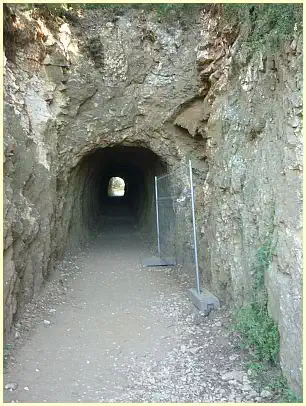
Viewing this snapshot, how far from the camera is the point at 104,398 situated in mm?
4258

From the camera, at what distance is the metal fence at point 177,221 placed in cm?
916

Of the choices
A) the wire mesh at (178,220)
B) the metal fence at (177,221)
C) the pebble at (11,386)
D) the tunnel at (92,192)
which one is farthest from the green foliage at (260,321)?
the tunnel at (92,192)

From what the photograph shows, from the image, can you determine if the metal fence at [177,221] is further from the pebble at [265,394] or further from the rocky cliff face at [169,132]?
the pebble at [265,394]

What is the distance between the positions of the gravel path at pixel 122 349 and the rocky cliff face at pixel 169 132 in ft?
1.71

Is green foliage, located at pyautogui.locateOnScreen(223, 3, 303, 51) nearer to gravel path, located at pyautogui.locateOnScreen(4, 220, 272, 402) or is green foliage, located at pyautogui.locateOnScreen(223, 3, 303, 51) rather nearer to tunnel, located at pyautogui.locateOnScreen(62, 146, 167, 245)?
gravel path, located at pyautogui.locateOnScreen(4, 220, 272, 402)

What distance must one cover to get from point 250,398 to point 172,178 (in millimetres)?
6686

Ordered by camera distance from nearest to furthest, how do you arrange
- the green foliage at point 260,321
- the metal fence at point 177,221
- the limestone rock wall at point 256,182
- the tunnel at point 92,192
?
the limestone rock wall at point 256,182, the green foliage at point 260,321, the metal fence at point 177,221, the tunnel at point 92,192

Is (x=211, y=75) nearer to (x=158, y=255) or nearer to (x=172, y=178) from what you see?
(x=172, y=178)

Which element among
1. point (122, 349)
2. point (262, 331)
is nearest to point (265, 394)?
point (262, 331)

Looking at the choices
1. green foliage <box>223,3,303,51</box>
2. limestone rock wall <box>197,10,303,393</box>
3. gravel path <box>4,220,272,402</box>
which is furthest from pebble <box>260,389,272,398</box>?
green foliage <box>223,3,303,51</box>

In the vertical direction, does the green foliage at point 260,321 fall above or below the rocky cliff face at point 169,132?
below

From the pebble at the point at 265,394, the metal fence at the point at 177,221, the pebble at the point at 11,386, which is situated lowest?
the pebble at the point at 265,394

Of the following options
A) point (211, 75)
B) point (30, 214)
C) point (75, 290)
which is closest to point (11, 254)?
point (30, 214)

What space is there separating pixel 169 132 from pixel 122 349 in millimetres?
5743
